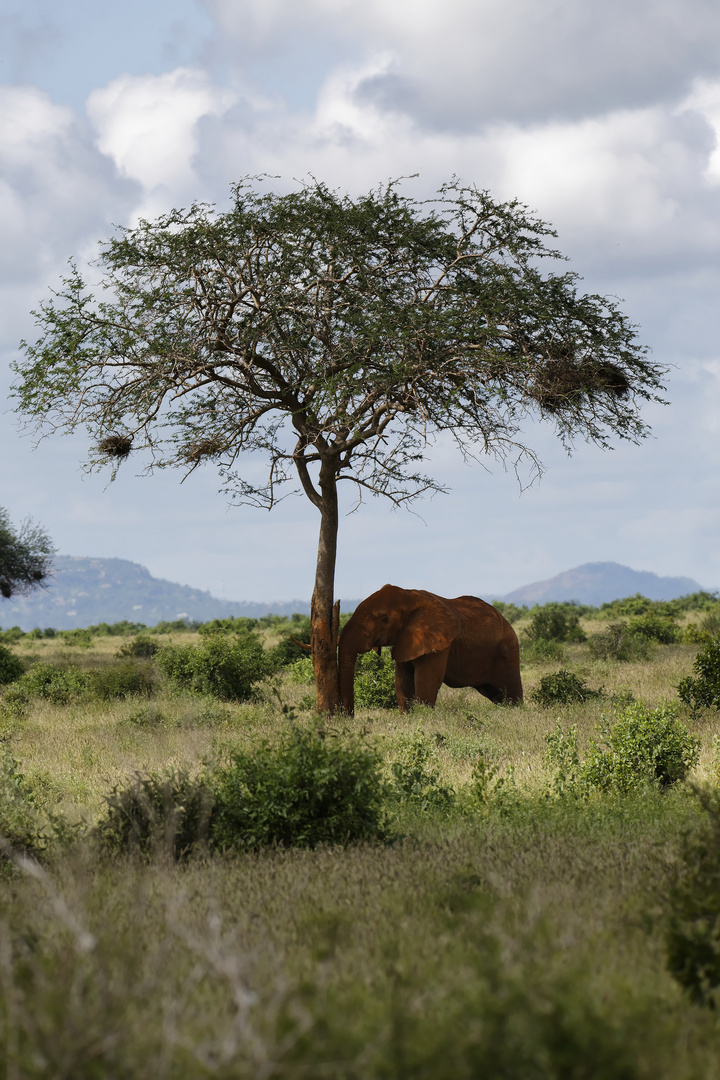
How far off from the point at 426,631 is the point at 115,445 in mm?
7202

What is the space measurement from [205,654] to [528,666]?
1090 cm

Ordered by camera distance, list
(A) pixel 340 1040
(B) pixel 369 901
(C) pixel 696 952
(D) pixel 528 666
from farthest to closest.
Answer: (D) pixel 528 666
(B) pixel 369 901
(C) pixel 696 952
(A) pixel 340 1040

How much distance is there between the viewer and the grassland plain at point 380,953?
2789 mm

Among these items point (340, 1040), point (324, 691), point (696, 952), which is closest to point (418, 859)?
point (696, 952)

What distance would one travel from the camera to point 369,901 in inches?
197

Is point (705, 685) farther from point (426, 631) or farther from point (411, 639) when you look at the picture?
point (411, 639)

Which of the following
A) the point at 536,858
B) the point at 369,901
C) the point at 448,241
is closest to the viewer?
the point at 369,901

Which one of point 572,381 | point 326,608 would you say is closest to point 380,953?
point 326,608

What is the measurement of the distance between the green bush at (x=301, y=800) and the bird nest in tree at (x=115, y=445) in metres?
11.2

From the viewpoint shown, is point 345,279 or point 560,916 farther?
point 345,279

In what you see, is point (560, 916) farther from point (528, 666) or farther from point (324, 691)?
point (528, 666)

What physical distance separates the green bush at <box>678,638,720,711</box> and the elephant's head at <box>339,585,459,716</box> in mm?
4188

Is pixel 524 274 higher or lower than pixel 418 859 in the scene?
higher

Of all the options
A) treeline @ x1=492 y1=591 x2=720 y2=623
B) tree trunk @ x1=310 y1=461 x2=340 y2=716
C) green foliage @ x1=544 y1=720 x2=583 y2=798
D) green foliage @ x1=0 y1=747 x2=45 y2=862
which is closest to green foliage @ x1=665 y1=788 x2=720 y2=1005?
green foliage @ x1=544 y1=720 x2=583 y2=798
